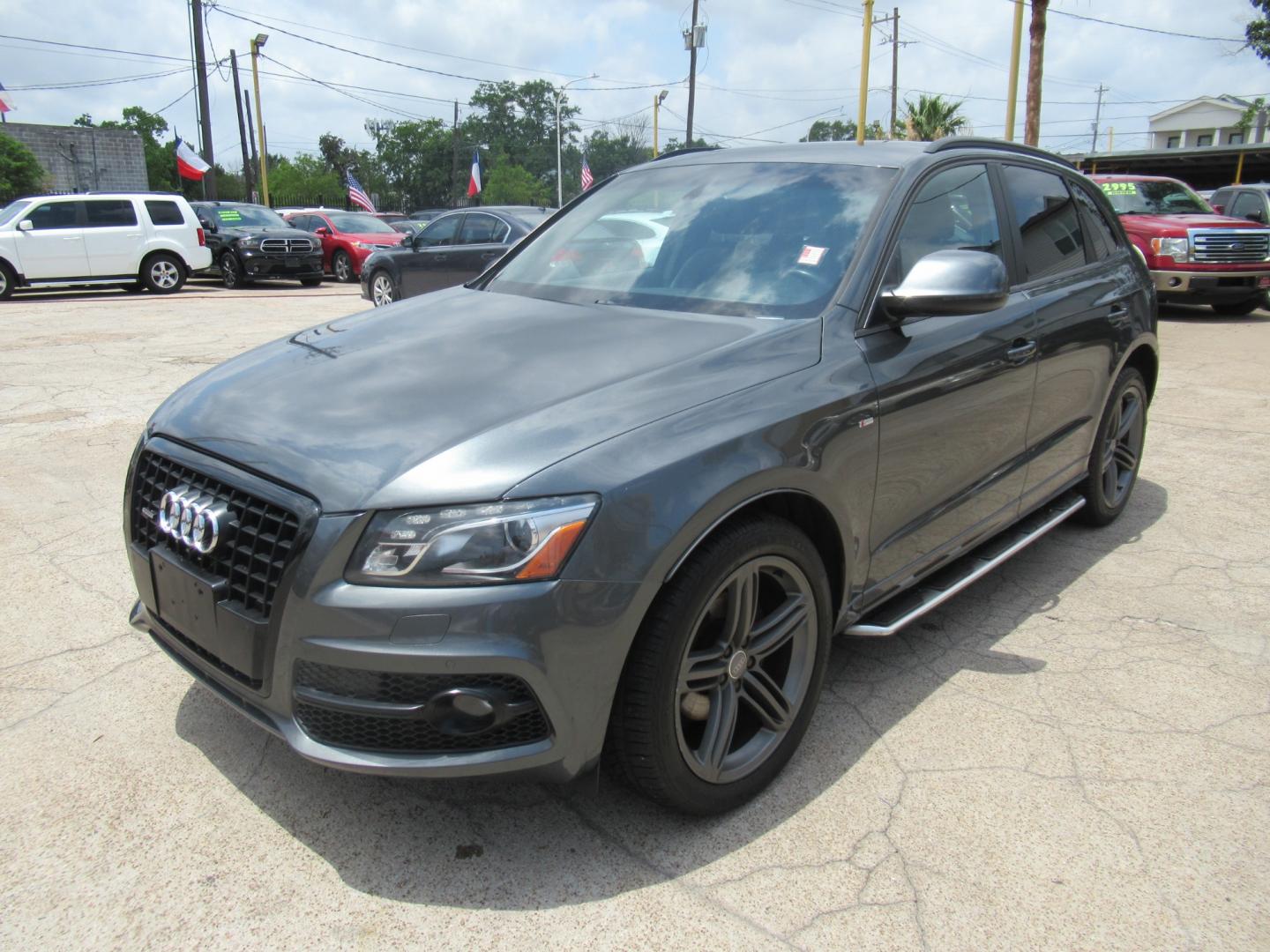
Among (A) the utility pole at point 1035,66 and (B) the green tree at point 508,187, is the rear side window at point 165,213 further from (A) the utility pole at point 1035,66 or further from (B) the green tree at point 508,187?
(B) the green tree at point 508,187

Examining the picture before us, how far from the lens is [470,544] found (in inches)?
79.0

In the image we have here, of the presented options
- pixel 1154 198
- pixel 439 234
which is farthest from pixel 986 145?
pixel 1154 198

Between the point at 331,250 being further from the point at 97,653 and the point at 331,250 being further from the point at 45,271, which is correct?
the point at 97,653

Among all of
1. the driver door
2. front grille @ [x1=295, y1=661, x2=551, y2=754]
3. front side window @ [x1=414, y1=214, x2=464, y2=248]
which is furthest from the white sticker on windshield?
front side window @ [x1=414, y1=214, x2=464, y2=248]

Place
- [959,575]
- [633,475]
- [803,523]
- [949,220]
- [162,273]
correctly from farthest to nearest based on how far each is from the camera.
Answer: [162,273]
[959,575]
[949,220]
[803,523]
[633,475]

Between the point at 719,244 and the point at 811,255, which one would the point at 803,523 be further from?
the point at 719,244

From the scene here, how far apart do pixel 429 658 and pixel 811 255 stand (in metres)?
1.74

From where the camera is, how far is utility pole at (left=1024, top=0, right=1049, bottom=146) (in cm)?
1894

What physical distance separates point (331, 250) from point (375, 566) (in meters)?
19.9

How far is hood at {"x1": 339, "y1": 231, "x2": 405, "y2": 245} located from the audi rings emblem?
59.7 ft

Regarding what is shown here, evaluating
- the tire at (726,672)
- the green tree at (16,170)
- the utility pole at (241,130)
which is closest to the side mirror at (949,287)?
the tire at (726,672)

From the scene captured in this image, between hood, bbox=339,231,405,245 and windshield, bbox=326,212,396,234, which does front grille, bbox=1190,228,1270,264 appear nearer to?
hood, bbox=339,231,405,245

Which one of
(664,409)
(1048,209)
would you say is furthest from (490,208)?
(664,409)

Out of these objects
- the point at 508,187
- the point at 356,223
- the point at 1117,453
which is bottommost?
the point at 1117,453
